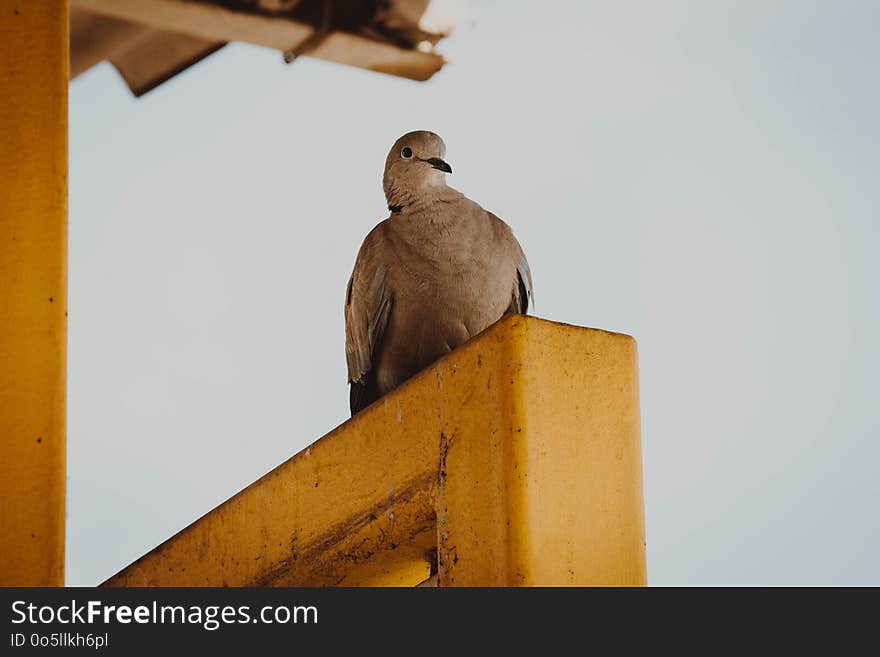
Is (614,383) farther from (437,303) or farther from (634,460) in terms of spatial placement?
(437,303)

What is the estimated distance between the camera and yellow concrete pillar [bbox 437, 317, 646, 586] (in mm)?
3281

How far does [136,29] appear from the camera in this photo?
689 cm

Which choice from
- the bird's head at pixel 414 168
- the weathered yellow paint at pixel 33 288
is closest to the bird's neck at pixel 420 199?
the bird's head at pixel 414 168

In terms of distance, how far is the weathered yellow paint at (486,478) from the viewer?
3311mm

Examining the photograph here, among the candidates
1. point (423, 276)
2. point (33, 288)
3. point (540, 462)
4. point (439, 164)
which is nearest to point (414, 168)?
point (439, 164)

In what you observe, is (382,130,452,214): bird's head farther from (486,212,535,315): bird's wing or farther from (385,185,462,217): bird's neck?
(486,212,535,315): bird's wing

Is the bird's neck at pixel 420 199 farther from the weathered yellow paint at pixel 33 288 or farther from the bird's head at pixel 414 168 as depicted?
the weathered yellow paint at pixel 33 288

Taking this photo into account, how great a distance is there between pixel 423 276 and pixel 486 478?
1574mm

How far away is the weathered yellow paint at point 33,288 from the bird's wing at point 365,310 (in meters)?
1.51

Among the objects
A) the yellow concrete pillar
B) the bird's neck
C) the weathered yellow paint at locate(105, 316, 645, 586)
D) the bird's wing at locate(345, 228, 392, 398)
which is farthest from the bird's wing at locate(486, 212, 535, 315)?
the yellow concrete pillar

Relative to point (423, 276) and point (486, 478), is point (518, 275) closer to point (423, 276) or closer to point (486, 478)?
point (423, 276)
